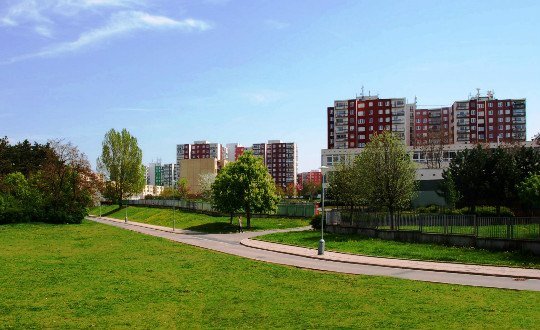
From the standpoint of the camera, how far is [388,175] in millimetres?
41156

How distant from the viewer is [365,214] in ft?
133

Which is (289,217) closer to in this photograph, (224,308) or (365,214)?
(365,214)

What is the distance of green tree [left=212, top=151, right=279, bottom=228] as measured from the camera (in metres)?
55.6

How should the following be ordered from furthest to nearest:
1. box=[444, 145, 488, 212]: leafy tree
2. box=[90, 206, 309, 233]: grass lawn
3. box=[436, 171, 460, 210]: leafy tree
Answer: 1. box=[90, 206, 309, 233]: grass lawn
2. box=[436, 171, 460, 210]: leafy tree
3. box=[444, 145, 488, 212]: leafy tree

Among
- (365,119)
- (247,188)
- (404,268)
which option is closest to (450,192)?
(247,188)

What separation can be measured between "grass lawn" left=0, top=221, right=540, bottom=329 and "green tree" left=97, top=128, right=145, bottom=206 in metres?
75.3

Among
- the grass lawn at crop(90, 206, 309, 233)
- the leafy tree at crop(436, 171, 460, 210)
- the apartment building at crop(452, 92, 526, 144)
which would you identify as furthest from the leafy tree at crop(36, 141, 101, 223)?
the apartment building at crop(452, 92, 526, 144)

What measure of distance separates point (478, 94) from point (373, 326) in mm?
146414

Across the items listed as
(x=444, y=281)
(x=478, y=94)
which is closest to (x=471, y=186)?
(x=444, y=281)

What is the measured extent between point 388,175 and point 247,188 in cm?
1940

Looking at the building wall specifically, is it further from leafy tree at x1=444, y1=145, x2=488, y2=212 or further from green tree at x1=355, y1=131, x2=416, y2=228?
green tree at x1=355, y1=131, x2=416, y2=228

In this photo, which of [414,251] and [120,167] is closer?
[414,251]

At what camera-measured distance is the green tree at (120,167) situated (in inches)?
3984

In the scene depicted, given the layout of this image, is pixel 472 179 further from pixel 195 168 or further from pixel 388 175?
pixel 195 168
